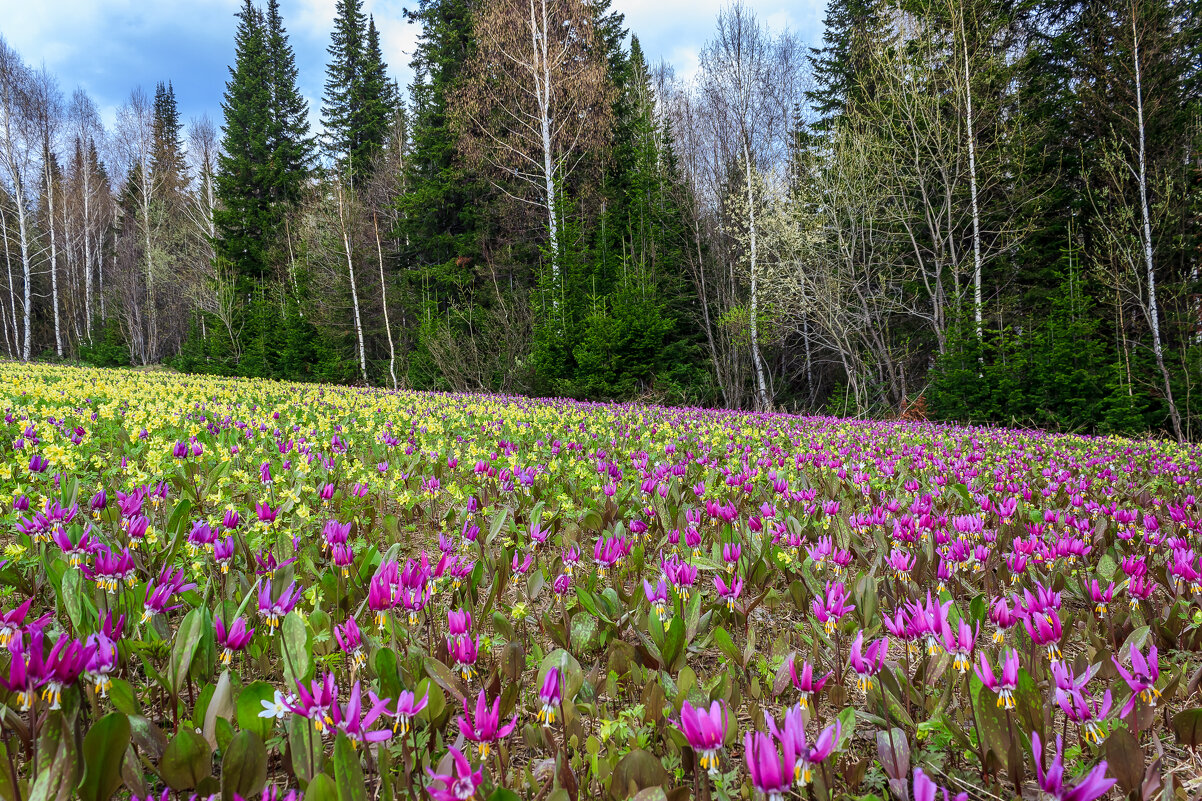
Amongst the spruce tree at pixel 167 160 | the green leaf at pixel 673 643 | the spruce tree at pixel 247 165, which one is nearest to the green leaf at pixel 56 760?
the green leaf at pixel 673 643

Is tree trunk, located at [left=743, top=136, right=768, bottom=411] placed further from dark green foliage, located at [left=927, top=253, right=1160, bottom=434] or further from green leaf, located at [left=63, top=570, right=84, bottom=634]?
green leaf, located at [left=63, top=570, right=84, bottom=634]

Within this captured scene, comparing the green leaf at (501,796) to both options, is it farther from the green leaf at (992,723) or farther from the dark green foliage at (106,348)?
the dark green foliage at (106,348)

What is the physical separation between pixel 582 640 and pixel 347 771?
1.04m

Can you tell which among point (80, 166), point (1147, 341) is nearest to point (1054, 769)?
point (1147, 341)

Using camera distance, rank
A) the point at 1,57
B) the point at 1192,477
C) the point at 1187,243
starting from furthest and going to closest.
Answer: the point at 1,57, the point at 1187,243, the point at 1192,477

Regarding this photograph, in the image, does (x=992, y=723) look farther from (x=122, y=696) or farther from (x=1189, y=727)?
(x=122, y=696)

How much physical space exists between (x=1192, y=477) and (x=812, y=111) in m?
21.3

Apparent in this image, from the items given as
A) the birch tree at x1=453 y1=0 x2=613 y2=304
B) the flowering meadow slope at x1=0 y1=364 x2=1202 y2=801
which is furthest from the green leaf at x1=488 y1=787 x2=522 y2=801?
the birch tree at x1=453 y1=0 x2=613 y2=304

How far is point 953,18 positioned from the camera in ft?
49.0

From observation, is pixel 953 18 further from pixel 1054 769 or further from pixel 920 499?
pixel 1054 769

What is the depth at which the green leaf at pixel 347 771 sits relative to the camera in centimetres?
98

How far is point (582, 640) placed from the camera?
1942mm

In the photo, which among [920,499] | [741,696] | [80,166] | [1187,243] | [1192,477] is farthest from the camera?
[80,166]

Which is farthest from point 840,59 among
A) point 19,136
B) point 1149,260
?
point 19,136
